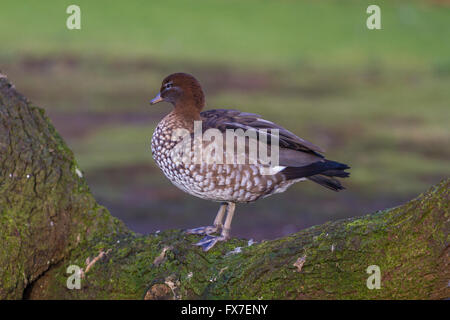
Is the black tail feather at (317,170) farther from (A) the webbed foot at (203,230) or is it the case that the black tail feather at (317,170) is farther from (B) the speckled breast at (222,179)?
(A) the webbed foot at (203,230)

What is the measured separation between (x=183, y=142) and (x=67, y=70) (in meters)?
13.6

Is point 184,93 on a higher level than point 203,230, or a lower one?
higher

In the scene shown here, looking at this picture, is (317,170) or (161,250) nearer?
(161,250)

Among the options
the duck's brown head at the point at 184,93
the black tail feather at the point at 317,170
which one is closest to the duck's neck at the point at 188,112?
the duck's brown head at the point at 184,93

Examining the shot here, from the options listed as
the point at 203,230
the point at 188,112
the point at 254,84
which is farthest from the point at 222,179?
the point at 254,84

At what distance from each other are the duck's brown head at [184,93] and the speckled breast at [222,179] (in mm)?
315

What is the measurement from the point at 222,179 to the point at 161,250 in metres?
0.64

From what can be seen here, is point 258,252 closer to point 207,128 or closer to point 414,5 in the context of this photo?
point 207,128

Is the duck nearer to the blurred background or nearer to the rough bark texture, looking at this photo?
the rough bark texture

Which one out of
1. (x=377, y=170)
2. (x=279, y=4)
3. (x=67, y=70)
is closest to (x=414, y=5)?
(x=279, y=4)

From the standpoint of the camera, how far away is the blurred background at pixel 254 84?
10.2m

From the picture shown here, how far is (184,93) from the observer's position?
5074 millimetres

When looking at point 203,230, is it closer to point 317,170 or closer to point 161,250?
point 161,250

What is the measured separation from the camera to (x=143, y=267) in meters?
4.26
